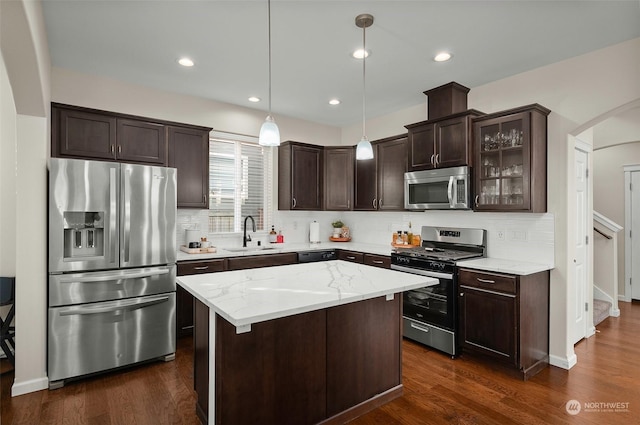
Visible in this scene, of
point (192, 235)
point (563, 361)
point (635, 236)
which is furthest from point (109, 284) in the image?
point (635, 236)

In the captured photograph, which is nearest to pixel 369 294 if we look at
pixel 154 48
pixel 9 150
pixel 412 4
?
pixel 412 4

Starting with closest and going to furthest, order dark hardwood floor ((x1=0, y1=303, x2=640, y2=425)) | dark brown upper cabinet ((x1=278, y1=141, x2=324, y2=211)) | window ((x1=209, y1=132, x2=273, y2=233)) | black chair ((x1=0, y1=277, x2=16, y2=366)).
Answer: dark hardwood floor ((x1=0, y1=303, x2=640, y2=425))
black chair ((x1=0, y1=277, x2=16, y2=366))
window ((x1=209, y1=132, x2=273, y2=233))
dark brown upper cabinet ((x1=278, y1=141, x2=324, y2=211))

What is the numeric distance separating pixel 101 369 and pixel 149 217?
1.34m

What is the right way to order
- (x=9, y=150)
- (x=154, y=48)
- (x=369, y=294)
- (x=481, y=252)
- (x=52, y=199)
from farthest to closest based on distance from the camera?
(x=481, y=252), (x=9, y=150), (x=154, y=48), (x=52, y=199), (x=369, y=294)

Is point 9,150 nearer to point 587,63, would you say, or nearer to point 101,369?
point 101,369

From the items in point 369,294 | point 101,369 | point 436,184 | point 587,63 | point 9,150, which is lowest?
point 101,369

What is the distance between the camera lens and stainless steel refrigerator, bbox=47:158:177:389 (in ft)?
9.22

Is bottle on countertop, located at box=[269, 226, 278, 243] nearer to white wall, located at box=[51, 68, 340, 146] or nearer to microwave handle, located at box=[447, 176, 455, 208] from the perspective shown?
white wall, located at box=[51, 68, 340, 146]

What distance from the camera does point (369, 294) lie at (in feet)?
6.73

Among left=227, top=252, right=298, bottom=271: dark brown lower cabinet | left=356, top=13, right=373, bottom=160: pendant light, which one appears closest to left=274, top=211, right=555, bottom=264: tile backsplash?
left=227, top=252, right=298, bottom=271: dark brown lower cabinet

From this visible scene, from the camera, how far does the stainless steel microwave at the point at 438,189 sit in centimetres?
356

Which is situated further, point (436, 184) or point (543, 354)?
point (436, 184)
